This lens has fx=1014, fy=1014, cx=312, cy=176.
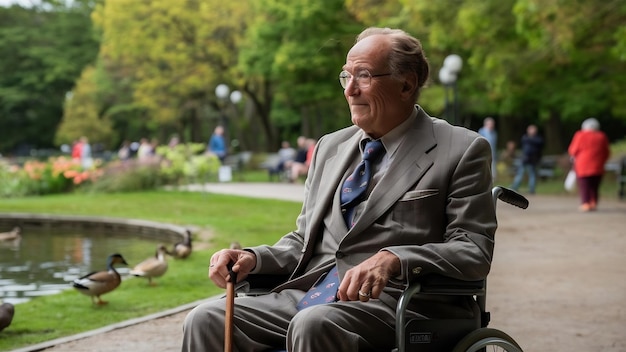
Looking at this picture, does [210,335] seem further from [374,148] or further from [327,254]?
[374,148]

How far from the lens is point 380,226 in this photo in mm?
3578

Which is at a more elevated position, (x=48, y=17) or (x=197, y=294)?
(x=48, y=17)

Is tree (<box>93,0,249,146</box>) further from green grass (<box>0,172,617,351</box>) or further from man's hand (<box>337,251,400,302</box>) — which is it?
man's hand (<box>337,251,400,302</box>)

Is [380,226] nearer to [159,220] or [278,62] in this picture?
[159,220]

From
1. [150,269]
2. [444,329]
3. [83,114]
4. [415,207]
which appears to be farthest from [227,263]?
[83,114]

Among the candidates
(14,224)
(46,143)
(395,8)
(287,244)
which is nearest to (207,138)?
(46,143)

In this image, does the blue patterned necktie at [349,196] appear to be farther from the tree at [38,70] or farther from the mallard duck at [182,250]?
the tree at [38,70]

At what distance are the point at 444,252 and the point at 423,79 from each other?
26.3 inches

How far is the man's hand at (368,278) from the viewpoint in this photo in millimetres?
3311

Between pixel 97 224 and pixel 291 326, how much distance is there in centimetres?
1472

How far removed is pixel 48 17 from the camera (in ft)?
215

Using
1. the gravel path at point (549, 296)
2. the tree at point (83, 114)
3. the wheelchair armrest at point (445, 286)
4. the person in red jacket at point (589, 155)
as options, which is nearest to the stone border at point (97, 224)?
the gravel path at point (549, 296)

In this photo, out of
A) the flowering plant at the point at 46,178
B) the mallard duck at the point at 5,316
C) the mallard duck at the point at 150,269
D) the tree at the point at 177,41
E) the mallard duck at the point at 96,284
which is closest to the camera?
the mallard duck at the point at 5,316

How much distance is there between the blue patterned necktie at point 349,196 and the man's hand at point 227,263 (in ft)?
0.77
